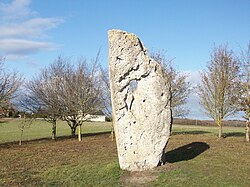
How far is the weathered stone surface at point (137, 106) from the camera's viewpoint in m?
11.1

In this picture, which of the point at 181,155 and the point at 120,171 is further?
the point at 181,155

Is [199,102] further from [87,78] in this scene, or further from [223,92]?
[87,78]

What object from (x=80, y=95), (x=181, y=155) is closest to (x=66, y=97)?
(x=80, y=95)

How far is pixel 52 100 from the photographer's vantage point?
86.6 feet

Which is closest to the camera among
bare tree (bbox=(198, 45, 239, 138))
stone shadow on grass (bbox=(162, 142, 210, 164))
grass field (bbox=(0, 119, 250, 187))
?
grass field (bbox=(0, 119, 250, 187))

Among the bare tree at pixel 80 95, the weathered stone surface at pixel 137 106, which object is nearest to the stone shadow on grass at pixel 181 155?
the weathered stone surface at pixel 137 106

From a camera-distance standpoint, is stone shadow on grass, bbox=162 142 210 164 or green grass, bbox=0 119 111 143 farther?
green grass, bbox=0 119 111 143

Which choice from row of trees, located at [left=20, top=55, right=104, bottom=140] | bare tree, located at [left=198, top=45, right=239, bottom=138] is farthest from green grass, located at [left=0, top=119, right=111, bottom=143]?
bare tree, located at [left=198, top=45, right=239, bottom=138]

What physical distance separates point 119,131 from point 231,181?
13.3 ft

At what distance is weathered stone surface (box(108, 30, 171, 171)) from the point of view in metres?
11.1

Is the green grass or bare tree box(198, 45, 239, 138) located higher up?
bare tree box(198, 45, 239, 138)

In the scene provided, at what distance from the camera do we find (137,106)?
1130 cm

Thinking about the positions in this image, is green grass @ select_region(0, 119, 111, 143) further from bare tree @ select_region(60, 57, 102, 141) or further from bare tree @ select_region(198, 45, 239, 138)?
bare tree @ select_region(198, 45, 239, 138)

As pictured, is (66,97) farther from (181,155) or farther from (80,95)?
(181,155)
